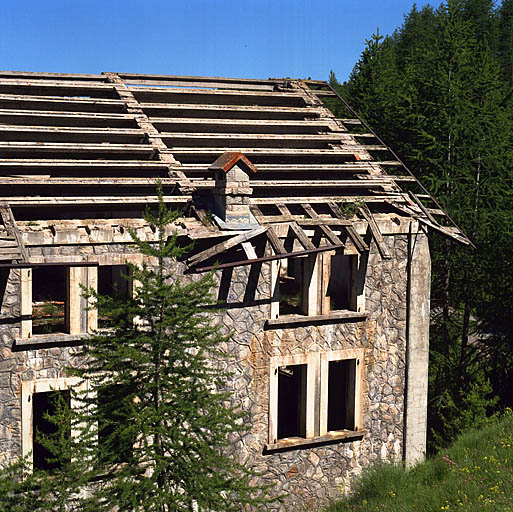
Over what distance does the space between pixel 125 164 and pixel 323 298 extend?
5870 mm

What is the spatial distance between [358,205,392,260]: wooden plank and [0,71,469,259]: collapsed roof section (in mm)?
51

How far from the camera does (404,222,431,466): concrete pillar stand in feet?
62.8

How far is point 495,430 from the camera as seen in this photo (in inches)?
690

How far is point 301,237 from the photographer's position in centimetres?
1698

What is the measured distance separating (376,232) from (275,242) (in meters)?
3.00

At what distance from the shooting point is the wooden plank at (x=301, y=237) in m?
16.7

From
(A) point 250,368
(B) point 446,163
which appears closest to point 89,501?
(A) point 250,368

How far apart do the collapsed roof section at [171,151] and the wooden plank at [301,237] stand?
33cm

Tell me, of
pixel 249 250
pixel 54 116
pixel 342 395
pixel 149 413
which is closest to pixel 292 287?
pixel 342 395

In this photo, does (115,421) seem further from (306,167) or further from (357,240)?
(306,167)

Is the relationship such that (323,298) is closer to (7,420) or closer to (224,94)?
(7,420)

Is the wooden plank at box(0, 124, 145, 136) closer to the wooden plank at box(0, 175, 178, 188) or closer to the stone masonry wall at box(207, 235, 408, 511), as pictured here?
the wooden plank at box(0, 175, 178, 188)

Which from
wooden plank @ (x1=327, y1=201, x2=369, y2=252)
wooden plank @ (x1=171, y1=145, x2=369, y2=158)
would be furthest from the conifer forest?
wooden plank @ (x1=327, y1=201, x2=369, y2=252)

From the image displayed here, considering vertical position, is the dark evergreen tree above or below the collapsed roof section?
below
